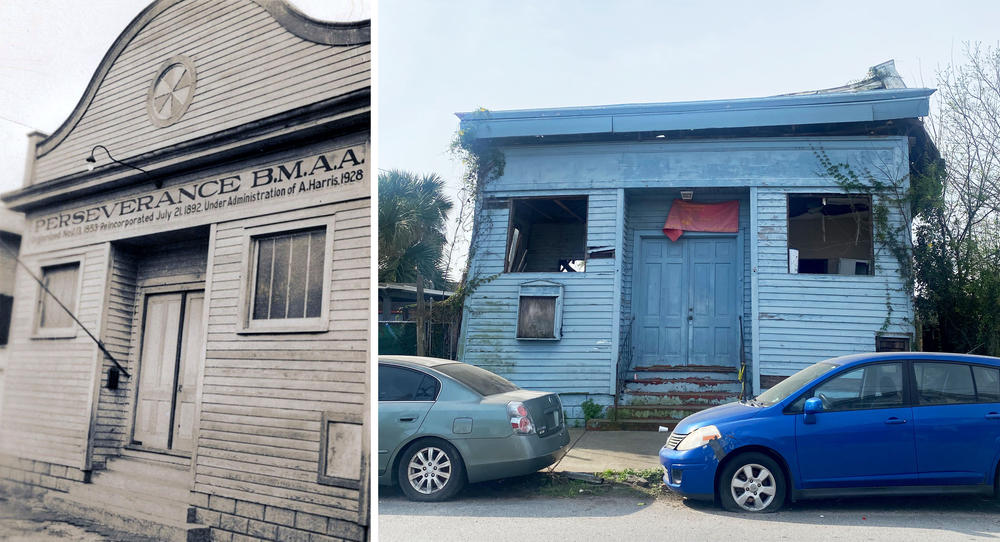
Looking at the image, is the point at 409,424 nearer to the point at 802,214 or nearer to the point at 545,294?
the point at 545,294

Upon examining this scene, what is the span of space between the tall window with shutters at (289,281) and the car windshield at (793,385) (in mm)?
3985

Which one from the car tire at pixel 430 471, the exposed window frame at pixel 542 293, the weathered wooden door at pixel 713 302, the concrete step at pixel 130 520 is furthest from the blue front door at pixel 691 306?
the concrete step at pixel 130 520

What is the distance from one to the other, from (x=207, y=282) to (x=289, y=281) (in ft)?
1.85

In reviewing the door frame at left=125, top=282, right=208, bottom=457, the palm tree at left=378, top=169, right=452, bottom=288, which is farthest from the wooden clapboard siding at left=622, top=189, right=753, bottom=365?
the door frame at left=125, top=282, right=208, bottom=457

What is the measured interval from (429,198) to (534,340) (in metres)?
4.16

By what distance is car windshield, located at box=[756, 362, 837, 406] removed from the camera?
5.91 metres

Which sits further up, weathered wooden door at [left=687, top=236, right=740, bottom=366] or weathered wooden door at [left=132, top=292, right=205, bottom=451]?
weathered wooden door at [left=687, top=236, right=740, bottom=366]

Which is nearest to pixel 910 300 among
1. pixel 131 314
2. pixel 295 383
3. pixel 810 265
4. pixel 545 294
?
pixel 810 265

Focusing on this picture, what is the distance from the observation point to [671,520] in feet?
18.0

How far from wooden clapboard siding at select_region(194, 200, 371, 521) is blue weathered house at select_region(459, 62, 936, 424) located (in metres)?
6.02

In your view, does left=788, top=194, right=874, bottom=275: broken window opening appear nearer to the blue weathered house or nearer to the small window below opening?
the blue weathered house

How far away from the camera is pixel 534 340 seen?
10.1 metres

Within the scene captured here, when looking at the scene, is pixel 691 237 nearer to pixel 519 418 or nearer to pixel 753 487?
pixel 753 487

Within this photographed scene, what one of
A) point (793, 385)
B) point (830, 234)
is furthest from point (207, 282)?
point (830, 234)
